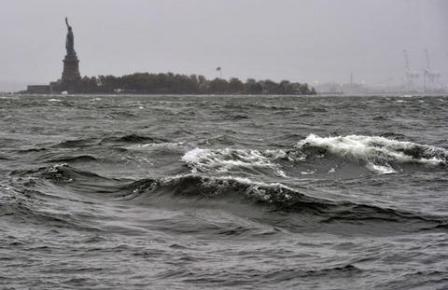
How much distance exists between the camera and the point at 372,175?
49.0ft

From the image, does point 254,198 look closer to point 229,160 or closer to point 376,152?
point 229,160

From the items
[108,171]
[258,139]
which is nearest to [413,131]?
[258,139]

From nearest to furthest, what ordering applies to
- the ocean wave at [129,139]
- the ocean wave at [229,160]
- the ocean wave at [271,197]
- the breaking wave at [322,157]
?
the ocean wave at [271,197]
the ocean wave at [229,160]
the breaking wave at [322,157]
the ocean wave at [129,139]

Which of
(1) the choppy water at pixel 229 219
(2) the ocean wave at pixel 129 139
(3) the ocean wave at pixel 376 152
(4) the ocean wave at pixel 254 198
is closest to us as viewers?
(1) the choppy water at pixel 229 219

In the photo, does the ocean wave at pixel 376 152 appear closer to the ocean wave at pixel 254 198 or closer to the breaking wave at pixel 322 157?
the breaking wave at pixel 322 157

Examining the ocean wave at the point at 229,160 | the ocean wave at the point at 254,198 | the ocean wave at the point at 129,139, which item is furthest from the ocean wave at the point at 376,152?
the ocean wave at the point at 129,139

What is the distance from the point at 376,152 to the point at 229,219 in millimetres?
8160

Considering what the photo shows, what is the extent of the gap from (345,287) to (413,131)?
77.6 ft

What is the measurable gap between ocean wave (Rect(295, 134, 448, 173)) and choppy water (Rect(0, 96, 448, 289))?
5 centimetres

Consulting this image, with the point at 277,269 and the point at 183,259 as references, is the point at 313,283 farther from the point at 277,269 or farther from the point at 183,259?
the point at 183,259

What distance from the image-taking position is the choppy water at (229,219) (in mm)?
6977

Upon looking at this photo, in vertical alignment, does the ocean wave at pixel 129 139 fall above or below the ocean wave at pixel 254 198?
above

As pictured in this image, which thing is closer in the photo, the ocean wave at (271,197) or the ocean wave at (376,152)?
the ocean wave at (271,197)

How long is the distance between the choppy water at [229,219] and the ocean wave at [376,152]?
0.17 feet
